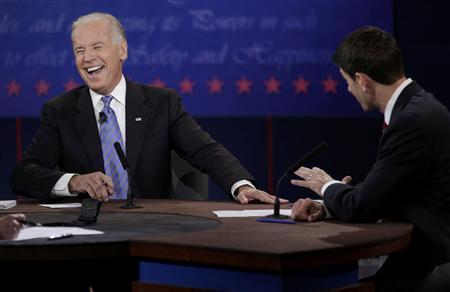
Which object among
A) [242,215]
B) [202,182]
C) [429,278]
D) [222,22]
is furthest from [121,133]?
[429,278]

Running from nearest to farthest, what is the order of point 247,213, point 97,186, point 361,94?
point 361,94 < point 247,213 < point 97,186

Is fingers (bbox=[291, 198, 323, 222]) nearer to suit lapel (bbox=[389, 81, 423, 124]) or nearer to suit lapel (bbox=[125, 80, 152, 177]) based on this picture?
suit lapel (bbox=[389, 81, 423, 124])

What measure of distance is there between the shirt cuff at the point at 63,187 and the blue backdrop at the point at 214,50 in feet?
4.84

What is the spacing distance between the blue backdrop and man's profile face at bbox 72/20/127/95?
39.0 inches

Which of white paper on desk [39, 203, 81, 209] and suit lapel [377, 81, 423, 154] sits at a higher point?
suit lapel [377, 81, 423, 154]

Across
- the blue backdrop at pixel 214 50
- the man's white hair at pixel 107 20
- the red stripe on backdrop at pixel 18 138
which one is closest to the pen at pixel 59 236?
the man's white hair at pixel 107 20

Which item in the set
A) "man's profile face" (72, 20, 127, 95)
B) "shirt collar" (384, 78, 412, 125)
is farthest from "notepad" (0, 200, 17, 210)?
"shirt collar" (384, 78, 412, 125)

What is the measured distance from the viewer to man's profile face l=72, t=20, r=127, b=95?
151 inches

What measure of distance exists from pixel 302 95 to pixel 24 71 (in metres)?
1.56

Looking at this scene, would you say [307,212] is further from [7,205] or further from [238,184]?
[7,205]

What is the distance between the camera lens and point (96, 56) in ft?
12.7

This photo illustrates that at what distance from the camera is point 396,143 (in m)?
2.64

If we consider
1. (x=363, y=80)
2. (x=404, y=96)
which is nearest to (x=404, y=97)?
(x=404, y=96)

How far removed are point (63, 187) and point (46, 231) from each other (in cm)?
84
